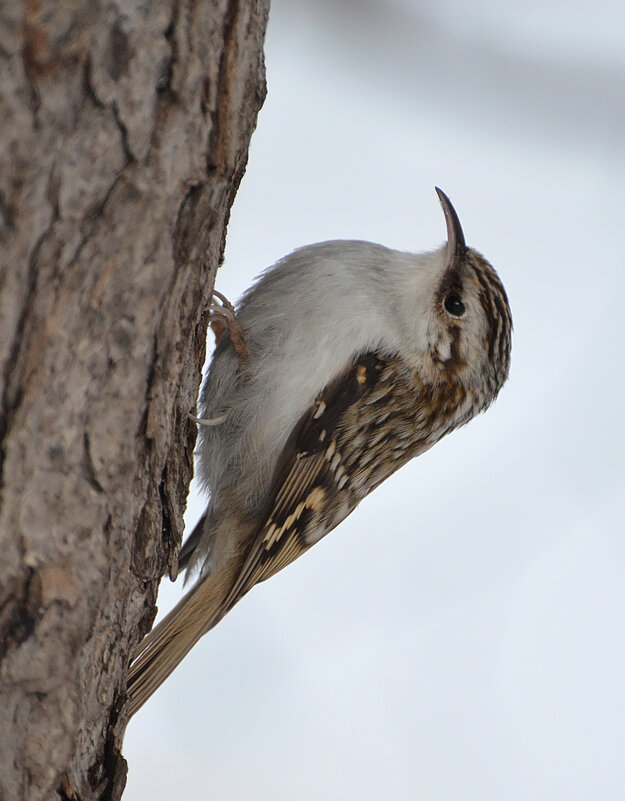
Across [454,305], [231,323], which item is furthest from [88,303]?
[454,305]

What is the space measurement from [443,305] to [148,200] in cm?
125

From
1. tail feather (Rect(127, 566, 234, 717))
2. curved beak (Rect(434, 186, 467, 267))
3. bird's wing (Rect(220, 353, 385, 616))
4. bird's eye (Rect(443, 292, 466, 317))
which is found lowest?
tail feather (Rect(127, 566, 234, 717))

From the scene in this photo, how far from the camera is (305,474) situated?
2.24 metres

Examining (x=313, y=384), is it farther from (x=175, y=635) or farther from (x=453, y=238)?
(x=175, y=635)

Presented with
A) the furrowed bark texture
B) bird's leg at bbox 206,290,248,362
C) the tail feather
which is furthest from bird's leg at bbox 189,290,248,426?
the furrowed bark texture

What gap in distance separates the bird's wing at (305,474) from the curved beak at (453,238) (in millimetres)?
355

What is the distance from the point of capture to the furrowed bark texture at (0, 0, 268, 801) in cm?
109

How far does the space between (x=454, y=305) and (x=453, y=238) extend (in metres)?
0.18

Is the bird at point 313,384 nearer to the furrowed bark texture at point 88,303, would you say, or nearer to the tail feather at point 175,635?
the tail feather at point 175,635

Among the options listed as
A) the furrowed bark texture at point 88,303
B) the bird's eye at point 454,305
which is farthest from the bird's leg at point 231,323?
the furrowed bark texture at point 88,303

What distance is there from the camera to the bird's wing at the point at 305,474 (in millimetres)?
2182

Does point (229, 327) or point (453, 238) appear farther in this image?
point (453, 238)

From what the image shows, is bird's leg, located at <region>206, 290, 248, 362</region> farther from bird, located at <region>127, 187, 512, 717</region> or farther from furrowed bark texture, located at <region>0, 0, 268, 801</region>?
furrowed bark texture, located at <region>0, 0, 268, 801</region>

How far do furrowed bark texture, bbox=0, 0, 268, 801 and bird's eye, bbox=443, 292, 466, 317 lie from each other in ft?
3.44
